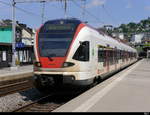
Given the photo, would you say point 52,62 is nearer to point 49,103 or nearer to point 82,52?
point 82,52

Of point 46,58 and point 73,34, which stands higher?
point 73,34

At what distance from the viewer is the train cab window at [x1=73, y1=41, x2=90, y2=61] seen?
1120cm

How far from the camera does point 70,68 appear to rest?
432 inches

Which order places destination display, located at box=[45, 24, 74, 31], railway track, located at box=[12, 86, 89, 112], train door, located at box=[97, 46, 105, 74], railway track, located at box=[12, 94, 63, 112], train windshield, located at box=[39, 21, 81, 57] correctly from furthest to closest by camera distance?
train door, located at box=[97, 46, 105, 74], destination display, located at box=[45, 24, 74, 31], train windshield, located at box=[39, 21, 81, 57], railway track, located at box=[12, 86, 89, 112], railway track, located at box=[12, 94, 63, 112]

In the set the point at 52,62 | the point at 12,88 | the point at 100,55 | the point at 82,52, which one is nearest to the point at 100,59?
the point at 100,55

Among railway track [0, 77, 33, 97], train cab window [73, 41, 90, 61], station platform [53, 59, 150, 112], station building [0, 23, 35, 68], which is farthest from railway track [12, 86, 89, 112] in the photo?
station building [0, 23, 35, 68]

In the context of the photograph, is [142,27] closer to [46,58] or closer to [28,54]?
[28,54]

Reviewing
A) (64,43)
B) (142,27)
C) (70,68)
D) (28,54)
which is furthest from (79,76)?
(142,27)

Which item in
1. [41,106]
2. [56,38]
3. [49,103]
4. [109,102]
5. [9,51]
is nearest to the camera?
[109,102]

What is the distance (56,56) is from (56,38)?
2.28ft

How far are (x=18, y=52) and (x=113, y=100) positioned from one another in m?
29.6

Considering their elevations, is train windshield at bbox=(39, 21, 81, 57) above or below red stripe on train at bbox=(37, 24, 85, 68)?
above

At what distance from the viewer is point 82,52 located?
37.4 feet

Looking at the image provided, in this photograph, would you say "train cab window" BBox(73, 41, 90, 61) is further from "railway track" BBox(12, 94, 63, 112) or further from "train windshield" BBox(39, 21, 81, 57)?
"railway track" BBox(12, 94, 63, 112)
